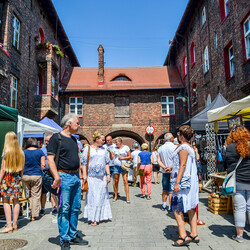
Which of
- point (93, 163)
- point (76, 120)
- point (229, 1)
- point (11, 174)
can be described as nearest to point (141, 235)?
point (93, 163)

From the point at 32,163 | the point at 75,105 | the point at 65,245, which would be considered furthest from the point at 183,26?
the point at 65,245

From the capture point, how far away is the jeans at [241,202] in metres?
4.46

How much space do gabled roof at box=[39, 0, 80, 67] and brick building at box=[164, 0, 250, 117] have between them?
961 centimetres

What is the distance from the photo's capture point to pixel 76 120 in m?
4.39

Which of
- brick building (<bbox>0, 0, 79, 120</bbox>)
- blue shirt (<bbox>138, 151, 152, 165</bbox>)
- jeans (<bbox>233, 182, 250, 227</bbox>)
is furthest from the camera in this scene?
brick building (<bbox>0, 0, 79, 120</bbox>)

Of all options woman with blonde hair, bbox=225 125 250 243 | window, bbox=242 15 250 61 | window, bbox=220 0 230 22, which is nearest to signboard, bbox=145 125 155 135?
window, bbox=220 0 230 22

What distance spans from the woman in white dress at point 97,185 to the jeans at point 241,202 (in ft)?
8.71

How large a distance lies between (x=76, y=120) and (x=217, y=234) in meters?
3.23

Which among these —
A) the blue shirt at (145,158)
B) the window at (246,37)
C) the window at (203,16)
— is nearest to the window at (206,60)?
the window at (203,16)

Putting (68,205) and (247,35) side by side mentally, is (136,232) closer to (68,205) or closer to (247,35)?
(68,205)

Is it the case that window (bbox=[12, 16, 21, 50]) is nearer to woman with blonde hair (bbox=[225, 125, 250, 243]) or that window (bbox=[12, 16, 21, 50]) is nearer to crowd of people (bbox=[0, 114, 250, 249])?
crowd of people (bbox=[0, 114, 250, 249])

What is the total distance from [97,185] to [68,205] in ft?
5.80

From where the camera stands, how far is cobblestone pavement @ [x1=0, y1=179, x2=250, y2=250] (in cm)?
435

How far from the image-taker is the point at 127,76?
24953mm
